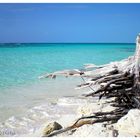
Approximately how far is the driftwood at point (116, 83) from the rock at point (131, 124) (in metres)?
0.30

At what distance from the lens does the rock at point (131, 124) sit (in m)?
2.86

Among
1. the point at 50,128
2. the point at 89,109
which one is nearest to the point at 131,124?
the point at 50,128

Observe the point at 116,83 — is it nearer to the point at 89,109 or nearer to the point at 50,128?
the point at 89,109

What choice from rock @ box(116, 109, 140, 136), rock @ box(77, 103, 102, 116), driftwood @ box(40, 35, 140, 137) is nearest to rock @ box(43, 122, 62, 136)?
driftwood @ box(40, 35, 140, 137)

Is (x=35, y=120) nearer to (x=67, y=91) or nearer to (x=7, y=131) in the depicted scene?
(x=7, y=131)

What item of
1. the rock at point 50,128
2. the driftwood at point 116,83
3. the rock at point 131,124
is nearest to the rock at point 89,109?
the driftwood at point 116,83

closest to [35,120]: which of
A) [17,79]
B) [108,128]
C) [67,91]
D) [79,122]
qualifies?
[79,122]

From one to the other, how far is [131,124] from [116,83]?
537 millimetres

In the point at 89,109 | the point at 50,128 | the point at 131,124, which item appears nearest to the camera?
the point at 131,124

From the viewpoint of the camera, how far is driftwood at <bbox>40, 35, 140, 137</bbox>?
323 cm

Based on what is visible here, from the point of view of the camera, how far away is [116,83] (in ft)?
10.9

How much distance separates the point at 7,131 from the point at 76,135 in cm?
99

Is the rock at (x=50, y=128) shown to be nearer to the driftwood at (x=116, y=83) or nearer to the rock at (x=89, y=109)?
the driftwood at (x=116, y=83)

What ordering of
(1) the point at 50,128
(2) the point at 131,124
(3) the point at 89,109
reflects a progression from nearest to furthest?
(2) the point at 131,124 < (1) the point at 50,128 < (3) the point at 89,109
